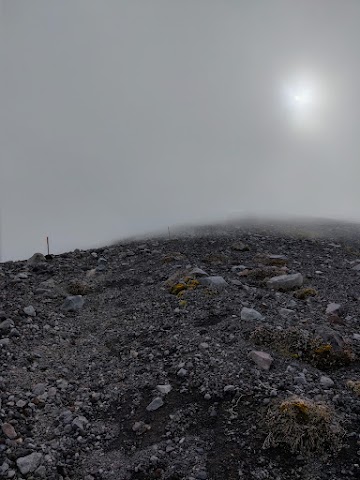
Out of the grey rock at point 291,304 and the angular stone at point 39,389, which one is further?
the grey rock at point 291,304

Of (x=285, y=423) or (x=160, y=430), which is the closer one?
(x=285, y=423)

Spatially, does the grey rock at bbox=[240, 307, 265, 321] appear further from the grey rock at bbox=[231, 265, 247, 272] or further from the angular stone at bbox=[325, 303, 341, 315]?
the grey rock at bbox=[231, 265, 247, 272]

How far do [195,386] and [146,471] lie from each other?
2.36 metres

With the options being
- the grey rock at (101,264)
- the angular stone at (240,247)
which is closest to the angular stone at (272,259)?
the angular stone at (240,247)

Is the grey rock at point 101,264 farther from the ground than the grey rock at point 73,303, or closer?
farther from the ground

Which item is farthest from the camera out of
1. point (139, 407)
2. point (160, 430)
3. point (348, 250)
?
point (348, 250)

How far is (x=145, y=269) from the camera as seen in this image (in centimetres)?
1800

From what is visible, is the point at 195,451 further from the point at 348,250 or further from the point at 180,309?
the point at 348,250

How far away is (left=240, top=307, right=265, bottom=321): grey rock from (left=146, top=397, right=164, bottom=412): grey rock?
3.85m

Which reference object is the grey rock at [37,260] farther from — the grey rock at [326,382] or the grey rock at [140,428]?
the grey rock at [326,382]

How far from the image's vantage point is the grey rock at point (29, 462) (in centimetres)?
720

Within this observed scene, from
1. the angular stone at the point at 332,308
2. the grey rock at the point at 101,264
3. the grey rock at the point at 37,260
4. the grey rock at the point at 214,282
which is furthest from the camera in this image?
the grey rock at the point at 37,260

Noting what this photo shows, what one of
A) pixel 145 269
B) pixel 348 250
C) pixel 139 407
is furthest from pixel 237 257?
pixel 139 407

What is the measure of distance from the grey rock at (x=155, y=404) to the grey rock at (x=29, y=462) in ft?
7.55
